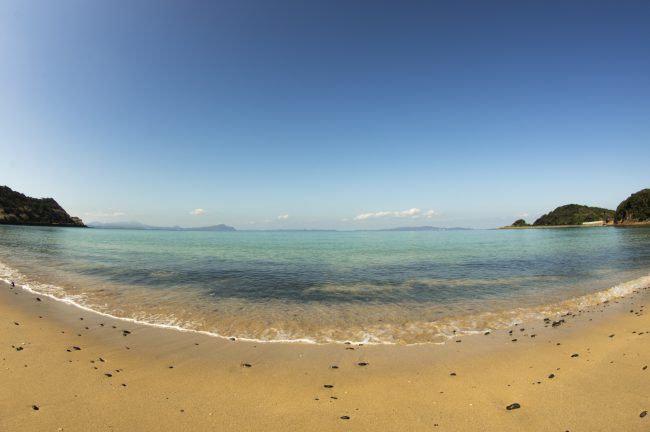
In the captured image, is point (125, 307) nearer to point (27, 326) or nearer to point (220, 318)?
point (27, 326)

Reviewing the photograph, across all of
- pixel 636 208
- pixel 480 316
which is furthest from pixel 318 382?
pixel 636 208

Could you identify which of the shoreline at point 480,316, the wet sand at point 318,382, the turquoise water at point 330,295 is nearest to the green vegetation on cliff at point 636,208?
the turquoise water at point 330,295

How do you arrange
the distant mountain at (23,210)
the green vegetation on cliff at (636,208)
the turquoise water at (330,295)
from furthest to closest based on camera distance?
the distant mountain at (23,210) < the green vegetation on cliff at (636,208) < the turquoise water at (330,295)

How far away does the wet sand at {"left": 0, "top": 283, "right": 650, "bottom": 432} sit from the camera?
5.07 meters

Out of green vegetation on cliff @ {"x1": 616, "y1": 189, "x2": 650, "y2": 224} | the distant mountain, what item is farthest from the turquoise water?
the distant mountain

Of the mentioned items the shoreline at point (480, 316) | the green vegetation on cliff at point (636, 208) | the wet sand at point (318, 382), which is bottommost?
the shoreline at point (480, 316)

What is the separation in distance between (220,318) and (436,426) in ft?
30.6

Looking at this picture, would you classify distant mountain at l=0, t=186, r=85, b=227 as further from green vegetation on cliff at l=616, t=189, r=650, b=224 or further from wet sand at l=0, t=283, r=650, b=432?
green vegetation on cliff at l=616, t=189, r=650, b=224

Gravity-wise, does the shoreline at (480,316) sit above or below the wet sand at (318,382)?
below

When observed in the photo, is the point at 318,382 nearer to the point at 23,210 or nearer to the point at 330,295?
the point at 330,295

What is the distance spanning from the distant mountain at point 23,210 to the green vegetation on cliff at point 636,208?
326m

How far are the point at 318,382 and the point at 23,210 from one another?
244 metres

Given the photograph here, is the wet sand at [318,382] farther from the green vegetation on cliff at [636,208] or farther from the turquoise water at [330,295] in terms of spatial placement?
the green vegetation on cliff at [636,208]

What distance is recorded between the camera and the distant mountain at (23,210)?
158 meters
